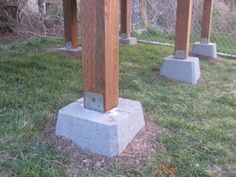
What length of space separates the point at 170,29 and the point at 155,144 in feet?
21.0

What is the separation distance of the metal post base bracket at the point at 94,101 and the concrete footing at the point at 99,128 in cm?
3

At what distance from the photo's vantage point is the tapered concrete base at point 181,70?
3.86 m

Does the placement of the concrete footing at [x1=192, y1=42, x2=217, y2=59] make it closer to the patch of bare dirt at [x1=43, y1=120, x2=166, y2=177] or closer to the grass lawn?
the grass lawn

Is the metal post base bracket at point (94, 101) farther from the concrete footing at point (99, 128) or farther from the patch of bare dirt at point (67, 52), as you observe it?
the patch of bare dirt at point (67, 52)

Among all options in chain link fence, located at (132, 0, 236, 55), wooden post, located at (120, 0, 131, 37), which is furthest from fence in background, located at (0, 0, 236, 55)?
wooden post, located at (120, 0, 131, 37)

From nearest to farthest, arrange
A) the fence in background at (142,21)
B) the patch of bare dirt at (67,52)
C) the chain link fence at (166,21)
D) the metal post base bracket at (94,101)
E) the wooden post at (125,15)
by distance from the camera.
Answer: the metal post base bracket at (94,101), the patch of bare dirt at (67,52), the wooden post at (125,15), the fence in background at (142,21), the chain link fence at (166,21)

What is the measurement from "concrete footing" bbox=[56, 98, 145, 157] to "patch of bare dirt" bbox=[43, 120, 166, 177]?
0.11 ft

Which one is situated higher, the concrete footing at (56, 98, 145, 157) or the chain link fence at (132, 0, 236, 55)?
the chain link fence at (132, 0, 236, 55)

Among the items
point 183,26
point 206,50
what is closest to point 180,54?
point 183,26

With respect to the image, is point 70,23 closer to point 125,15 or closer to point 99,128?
point 125,15

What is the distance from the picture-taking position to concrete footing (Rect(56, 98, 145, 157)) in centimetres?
200

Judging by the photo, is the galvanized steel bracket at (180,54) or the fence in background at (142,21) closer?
the galvanized steel bracket at (180,54)

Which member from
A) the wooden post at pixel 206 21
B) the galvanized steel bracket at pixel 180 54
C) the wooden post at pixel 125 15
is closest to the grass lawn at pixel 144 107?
the galvanized steel bracket at pixel 180 54

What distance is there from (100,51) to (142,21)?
6.39 metres
